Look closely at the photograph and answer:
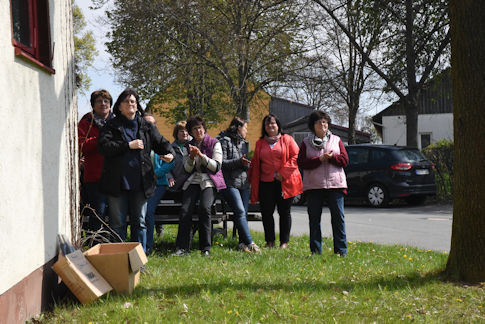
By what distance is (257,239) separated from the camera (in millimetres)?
9641

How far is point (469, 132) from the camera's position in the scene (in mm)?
5379

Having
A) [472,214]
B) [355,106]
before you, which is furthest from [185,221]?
[355,106]

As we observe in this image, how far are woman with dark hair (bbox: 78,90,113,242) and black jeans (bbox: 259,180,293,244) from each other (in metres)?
2.55

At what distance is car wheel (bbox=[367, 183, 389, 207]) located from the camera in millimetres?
16062

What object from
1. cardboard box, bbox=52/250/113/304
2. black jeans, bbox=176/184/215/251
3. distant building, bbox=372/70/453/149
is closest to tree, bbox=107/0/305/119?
black jeans, bbox=176/184/215/251

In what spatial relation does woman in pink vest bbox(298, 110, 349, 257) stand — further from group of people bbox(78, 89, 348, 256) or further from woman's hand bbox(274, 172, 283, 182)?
woman's hand bbox(274, 172, 283, 182)

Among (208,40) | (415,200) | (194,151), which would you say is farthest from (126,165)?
(208,40)

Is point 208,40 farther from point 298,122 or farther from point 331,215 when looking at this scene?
point 298,122

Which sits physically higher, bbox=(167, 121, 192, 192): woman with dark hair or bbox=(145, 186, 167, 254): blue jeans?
bbox=(167, 121, 192, 192): woman with dark hair

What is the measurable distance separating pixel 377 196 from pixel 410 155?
1.51m

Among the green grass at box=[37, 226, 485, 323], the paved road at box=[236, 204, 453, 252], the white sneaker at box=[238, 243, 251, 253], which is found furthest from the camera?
the paved road at box=[236, 204, 453, 252]

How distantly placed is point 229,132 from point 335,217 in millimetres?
2172

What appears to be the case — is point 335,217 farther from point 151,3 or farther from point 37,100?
point 151,3

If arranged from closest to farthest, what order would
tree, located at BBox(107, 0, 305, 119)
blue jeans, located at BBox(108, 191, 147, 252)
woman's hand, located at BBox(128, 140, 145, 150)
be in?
woman's hand, located at BBox(128, 140, 145, 150), blue jeans, located at BBox(108, 191, 147, 252), tree, located at BBox(107, 0, 305, 119)
